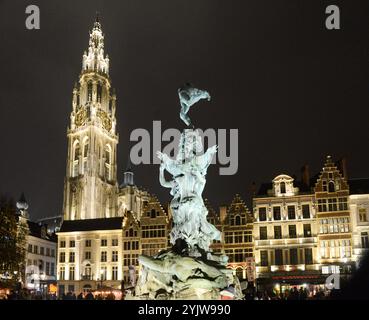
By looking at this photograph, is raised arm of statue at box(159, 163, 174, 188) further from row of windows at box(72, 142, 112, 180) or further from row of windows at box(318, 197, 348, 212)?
row of windows at box(72, 142, 112, 180)

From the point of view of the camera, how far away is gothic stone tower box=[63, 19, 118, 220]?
99.7 metres

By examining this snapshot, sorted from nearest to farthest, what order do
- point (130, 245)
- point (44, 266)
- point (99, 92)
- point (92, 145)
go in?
point (130, 245) < point (44, 266) < point (92, 145) < point (99, 92)

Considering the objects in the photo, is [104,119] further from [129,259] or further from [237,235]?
[237,235]

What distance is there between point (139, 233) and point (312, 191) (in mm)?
22025

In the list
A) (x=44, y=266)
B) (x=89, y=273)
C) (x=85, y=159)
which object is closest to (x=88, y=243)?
(x=89, y=273)

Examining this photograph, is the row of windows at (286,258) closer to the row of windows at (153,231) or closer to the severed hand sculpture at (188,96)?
the row of windows at (153,231)

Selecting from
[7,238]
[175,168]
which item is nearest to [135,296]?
[175,168]

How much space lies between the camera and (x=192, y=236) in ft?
87.2

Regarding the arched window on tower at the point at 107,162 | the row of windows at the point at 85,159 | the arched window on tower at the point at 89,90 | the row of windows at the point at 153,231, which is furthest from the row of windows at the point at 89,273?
the arched window on tower at the point at 89,90

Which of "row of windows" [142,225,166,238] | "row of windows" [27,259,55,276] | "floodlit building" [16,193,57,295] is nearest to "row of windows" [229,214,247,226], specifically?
"row of windows" [142,225,166,238]

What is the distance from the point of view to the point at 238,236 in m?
58.7

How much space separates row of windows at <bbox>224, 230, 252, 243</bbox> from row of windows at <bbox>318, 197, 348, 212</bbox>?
28.1 feet

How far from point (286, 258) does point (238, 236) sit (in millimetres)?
6232
